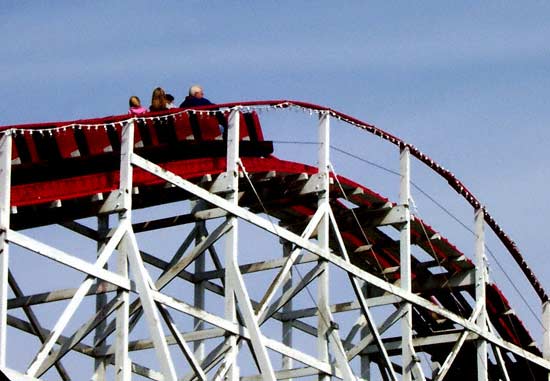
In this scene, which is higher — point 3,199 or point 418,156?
point 418,156

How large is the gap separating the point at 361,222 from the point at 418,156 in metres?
1.79

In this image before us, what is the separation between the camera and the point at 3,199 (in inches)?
1283

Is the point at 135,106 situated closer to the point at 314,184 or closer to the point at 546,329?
the point at 314,184

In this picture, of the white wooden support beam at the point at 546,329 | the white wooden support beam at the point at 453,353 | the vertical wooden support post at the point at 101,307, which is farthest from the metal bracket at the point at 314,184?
the white wooden support beam at the point at 546,329

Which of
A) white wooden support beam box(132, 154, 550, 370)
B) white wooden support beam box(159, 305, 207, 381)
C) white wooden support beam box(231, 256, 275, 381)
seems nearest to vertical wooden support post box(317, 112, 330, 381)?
white wooden support beam box(132, 154, 550, 370)

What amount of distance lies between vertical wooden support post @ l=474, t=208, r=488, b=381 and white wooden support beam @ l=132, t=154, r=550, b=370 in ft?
0.92

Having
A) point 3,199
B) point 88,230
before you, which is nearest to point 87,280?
point 3,199

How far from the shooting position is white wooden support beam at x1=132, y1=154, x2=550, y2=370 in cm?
3569

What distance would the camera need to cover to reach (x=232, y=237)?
3659 cm

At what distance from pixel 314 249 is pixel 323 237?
1.61 feet

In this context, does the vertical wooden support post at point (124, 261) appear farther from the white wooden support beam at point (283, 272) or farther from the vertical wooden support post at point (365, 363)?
the vertical wooden support post at point (365, 363)

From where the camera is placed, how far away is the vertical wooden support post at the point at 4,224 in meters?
31.7

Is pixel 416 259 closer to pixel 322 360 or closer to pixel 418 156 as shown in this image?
pixel 418 156

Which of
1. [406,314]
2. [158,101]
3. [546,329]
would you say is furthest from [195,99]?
[546,329]
